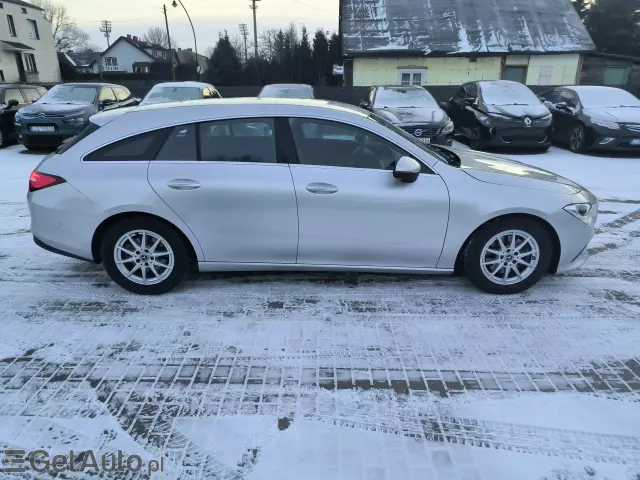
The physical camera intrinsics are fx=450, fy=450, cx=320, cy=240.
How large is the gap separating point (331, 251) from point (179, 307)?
1.31m

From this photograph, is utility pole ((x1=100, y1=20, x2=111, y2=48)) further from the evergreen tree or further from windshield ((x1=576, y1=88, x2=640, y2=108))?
windshield ((x1=576, y1=88, x2=640, y2=108))

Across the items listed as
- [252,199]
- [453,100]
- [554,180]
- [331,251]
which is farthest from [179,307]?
[453,100]

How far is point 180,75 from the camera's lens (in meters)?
46.6

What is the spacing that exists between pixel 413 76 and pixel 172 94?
13058 millimetres

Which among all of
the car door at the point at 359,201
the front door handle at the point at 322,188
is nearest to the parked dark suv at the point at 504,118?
the car door at the point at 359,201

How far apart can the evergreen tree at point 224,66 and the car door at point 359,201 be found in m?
41.9

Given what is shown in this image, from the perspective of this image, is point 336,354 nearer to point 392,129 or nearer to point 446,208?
point 446,208

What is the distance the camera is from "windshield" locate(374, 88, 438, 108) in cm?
1080

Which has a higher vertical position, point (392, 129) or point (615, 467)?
point (392, 129)

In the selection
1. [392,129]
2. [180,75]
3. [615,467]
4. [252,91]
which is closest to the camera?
[615,467]

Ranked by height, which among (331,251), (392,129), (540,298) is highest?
(392,129)

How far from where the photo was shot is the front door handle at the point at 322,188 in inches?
139

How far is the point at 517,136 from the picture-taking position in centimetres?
1042

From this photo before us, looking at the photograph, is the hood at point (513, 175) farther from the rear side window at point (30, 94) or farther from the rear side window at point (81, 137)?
the rear side window at point (30, 94)
